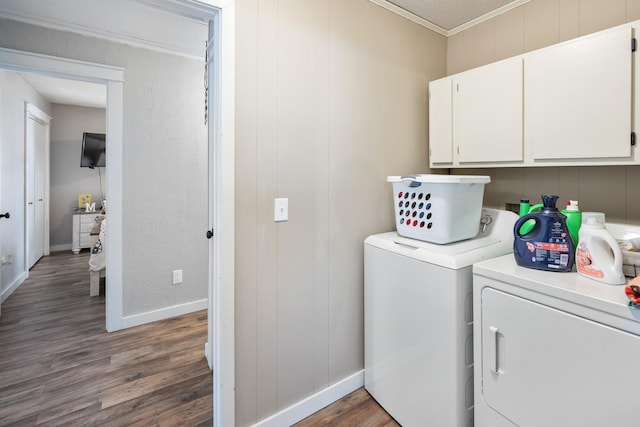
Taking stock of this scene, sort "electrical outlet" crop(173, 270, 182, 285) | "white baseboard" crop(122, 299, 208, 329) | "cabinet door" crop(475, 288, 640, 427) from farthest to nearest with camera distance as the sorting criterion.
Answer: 1. "electrical outlet" crop(173, 270, 182, 285)
2. "white baseboard" crop(122, 299, 208, 329)
3. "cabinet door" crop(475, 288, 640, 427)

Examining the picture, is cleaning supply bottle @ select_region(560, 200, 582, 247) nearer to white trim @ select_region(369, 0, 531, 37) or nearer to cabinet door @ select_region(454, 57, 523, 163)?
cabinet door @ select_region(454, 57, 523, 163)

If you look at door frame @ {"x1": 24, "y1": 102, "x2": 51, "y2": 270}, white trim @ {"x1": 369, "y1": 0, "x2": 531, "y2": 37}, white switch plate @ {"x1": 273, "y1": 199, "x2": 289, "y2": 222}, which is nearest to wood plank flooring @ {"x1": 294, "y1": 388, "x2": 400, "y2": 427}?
white switch plate @ {"x1": 273, "y1": 199, "x2": 289, "y2": 222}

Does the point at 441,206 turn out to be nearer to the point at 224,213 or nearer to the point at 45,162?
the point at 224,213

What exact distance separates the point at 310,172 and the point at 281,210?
0.87 feet

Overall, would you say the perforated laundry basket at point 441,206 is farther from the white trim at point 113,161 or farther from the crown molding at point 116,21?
the white trim at point 113,161

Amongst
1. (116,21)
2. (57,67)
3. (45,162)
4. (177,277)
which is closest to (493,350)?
(177,277)

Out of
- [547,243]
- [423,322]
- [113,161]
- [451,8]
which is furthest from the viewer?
[113,161]

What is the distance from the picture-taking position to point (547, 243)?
1.22 m

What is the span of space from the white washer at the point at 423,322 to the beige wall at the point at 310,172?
6.7 inches

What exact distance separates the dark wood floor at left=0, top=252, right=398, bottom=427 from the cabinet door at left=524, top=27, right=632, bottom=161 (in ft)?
5.40

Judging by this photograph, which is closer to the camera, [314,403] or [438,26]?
[314,403]

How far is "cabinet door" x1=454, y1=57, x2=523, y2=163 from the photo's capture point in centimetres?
164

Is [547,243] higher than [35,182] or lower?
lower

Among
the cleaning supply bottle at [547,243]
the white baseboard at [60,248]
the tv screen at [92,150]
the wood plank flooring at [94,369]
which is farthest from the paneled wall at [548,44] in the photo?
the white baseboard at [60,248]
